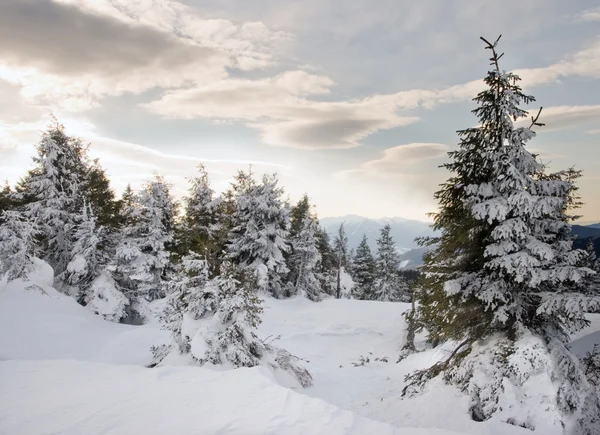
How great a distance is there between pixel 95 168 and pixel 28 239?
30.4 feet

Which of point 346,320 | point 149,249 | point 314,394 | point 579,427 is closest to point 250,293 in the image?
point 314,394

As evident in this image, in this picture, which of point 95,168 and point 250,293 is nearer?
point 250,293

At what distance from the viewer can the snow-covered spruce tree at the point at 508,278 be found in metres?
Result: 6.92

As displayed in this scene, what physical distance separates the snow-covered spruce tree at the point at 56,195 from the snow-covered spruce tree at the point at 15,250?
3.47 metres

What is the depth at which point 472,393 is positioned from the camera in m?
7.68

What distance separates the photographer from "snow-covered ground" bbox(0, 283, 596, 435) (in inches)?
201

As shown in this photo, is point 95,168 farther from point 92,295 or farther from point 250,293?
point 250,293

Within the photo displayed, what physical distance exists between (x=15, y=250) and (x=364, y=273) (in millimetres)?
42532

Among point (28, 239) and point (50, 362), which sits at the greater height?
point (28, 239)

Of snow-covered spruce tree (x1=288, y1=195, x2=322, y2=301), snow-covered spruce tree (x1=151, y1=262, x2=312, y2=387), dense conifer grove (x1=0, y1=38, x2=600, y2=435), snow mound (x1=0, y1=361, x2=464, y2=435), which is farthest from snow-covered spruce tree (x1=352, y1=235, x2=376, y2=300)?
snow mound (x1=0, y1=361, x2=464, y2=435)

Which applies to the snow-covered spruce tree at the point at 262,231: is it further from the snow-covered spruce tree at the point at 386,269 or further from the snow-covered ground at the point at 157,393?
the snow-covered spruce tree at the point at 386,269

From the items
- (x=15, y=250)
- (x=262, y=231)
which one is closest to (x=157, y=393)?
(x=15, y=250)

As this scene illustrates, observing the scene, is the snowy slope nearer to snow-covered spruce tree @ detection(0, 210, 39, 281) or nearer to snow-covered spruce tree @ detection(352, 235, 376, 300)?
snow-covered spruce tree @ detection(0, 210, 39, 281)

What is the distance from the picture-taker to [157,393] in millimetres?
6535
